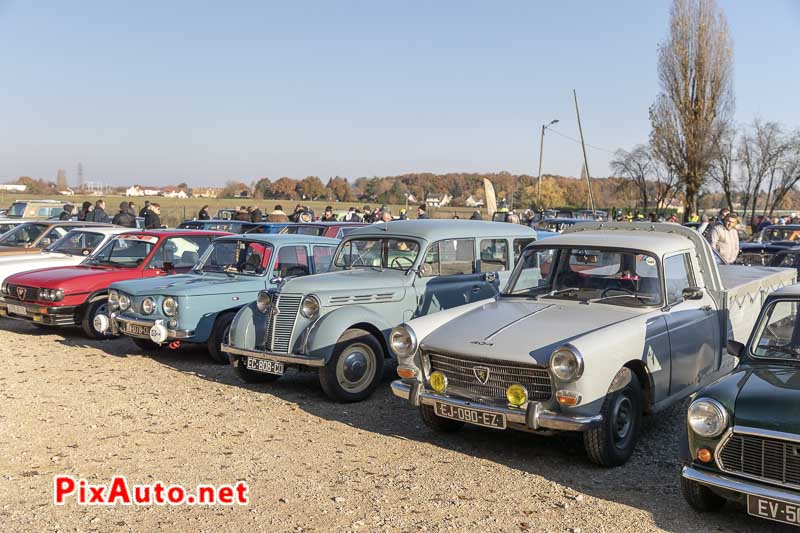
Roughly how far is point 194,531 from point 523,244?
20.1 feet

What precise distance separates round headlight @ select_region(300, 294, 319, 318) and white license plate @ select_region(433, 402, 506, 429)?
2207 mm

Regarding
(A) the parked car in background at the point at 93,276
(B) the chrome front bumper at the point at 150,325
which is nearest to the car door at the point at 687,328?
(B) the chrome front bumper at the point at 150,325

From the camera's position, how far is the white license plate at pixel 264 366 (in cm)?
771

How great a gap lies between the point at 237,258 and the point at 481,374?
508 cm

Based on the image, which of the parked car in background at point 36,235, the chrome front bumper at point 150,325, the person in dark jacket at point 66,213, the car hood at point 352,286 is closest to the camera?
the car hood at point 352,286

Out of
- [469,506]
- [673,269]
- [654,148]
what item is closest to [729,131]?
[654,148]

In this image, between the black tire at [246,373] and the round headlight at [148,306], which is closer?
the black tire at [246,373]

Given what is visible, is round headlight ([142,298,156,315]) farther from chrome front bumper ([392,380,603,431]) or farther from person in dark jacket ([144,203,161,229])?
person in dark jacket ([144,203,161,229])

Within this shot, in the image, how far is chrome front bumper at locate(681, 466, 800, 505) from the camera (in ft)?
13.6

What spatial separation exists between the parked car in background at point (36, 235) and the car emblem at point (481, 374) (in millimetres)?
10774

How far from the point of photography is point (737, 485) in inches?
170

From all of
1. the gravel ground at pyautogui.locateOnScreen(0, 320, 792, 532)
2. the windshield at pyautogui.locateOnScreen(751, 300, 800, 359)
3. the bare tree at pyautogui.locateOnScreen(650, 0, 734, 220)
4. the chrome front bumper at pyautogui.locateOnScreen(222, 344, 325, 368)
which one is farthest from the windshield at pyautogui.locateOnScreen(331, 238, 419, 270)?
the bare tree at pyautogui.locateOnScreen(650, 0, 734, 220)

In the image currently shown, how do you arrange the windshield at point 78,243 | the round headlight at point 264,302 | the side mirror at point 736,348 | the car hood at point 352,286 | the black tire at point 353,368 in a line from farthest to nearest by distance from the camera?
the windshield at point 78,243, the round headlight at point 264,302, the car hood at point 352,286, the black tire at point 353,368, the side mirror at point 736,348

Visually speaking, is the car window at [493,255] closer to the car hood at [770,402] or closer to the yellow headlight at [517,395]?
the yellow headlight at [517,395]
